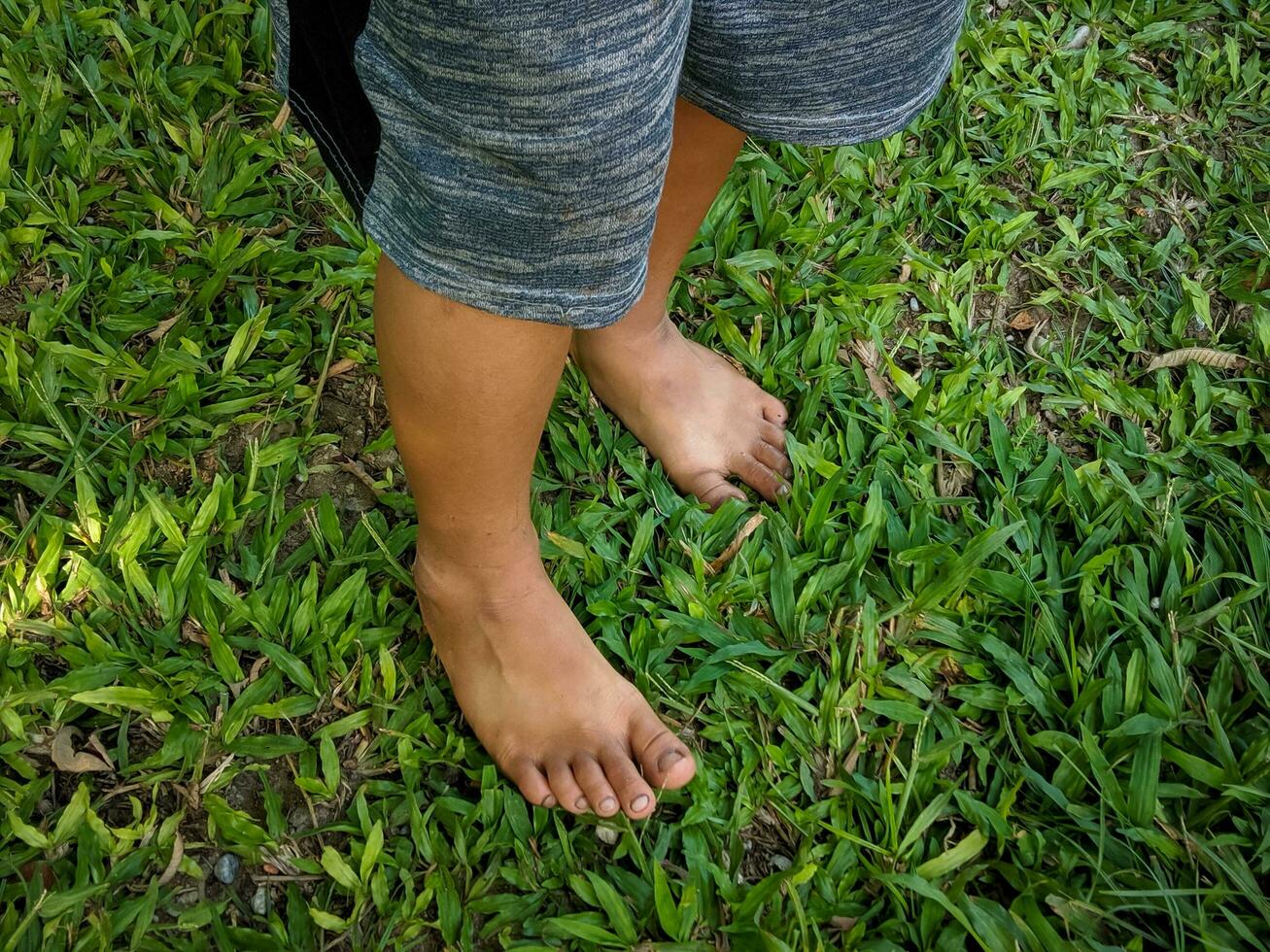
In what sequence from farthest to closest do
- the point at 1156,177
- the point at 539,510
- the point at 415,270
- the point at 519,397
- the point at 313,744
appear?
1. the point at 1156,177
2. the point at 539,510
3. the point at 313,744
4. the point at 519,397
5. the point at 415,270

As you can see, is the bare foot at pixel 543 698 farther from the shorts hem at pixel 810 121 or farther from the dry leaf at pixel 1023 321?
the dry leaf at pixel 1023 321

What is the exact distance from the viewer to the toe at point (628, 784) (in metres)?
1.22

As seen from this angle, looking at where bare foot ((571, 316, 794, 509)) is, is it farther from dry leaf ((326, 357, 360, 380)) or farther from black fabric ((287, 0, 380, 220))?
black fabric ((287, 0, 380, 220))

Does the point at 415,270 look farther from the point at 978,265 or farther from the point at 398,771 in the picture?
the point at 978,265

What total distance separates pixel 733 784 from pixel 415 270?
894mm

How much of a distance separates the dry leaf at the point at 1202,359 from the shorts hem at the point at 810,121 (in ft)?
3.39

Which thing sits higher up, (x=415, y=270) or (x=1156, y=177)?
(x=415, y=270)

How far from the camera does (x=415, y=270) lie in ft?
2.42

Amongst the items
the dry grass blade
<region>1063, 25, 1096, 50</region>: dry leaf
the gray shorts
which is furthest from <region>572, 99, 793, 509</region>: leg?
<region>1063, 25, 1096, 50</region>: dry leaf

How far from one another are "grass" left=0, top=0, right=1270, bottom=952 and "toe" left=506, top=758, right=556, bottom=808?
4 cm

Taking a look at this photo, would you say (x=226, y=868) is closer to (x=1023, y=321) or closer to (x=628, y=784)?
(x=628, y=784)

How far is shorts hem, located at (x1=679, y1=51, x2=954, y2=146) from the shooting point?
3.20ft

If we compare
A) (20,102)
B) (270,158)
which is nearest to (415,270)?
(270,158)

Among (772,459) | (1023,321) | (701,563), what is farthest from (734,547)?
(1023,321)
